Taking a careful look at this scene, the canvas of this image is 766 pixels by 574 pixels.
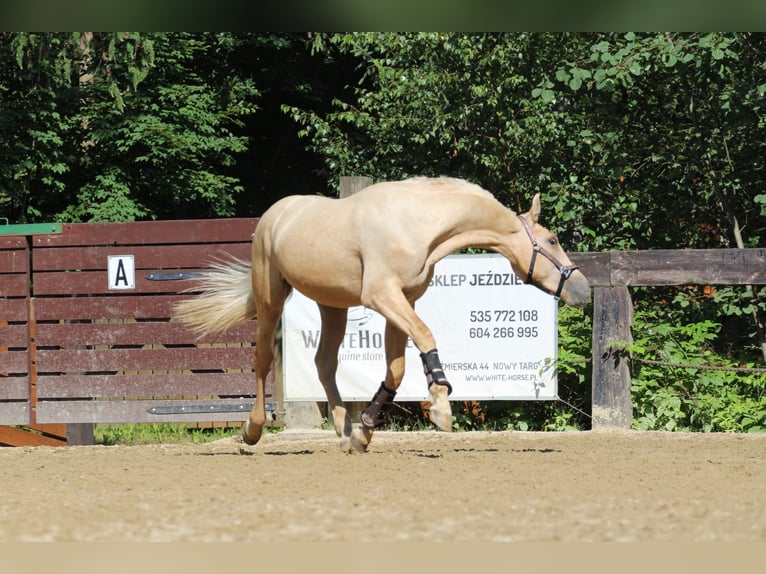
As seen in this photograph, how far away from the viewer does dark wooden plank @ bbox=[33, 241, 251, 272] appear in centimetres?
909

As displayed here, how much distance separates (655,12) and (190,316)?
20.9ft

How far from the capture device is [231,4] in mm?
1385

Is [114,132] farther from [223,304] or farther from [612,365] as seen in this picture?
[612,365]

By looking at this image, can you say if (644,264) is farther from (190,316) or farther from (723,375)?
(190,316)

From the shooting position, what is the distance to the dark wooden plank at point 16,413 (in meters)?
9.25

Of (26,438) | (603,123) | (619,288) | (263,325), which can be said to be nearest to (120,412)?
(26,438)

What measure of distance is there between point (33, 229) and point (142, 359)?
1.64 m

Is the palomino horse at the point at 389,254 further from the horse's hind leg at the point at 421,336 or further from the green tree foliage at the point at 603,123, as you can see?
the green tree foliage at the point at 603,123

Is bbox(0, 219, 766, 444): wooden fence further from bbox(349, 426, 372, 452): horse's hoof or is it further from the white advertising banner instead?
bbox(349, 426, 372, 452): horse's hoof

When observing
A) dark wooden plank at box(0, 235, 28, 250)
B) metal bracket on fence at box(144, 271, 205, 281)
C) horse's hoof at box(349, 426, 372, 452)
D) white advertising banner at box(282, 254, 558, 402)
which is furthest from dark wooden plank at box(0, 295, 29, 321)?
horse's hoof at box(349, 426, 372, 452)

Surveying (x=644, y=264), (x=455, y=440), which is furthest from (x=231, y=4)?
(x=644, y=264)

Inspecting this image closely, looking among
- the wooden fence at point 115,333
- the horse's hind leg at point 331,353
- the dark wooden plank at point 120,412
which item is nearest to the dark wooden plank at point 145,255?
the wooden fence at point 115,333

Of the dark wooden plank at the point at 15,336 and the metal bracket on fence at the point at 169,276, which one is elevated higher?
the metal bracket on fence at the point at 169,276

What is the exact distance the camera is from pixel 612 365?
8664mm
